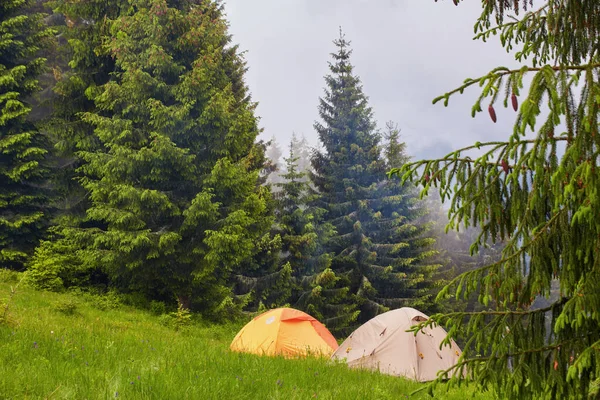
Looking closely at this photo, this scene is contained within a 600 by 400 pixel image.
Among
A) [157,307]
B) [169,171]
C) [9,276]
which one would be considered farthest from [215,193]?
[9,276]

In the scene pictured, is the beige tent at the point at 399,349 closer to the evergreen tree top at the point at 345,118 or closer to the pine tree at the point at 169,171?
the pine tree at the point at 169,171

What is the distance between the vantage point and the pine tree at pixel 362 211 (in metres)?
22.1

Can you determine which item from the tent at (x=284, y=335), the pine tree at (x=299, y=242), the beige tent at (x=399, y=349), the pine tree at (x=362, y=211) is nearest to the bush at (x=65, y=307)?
the tent at (x=284, y=335)

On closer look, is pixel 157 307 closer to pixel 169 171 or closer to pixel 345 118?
pixel 169 171

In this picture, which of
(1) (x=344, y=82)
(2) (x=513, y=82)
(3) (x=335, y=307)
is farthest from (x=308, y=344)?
(1) (x=344, y=82)

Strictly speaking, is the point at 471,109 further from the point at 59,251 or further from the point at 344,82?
the point at 344,82

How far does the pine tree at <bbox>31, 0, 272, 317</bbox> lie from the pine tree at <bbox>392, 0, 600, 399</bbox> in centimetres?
1116

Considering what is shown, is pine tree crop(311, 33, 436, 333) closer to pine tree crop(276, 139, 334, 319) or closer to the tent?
pine tree crop(276, 139, 334, 319)

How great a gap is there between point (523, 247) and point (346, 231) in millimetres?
20519

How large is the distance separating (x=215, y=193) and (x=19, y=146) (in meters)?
7.99

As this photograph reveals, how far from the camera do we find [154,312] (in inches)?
575

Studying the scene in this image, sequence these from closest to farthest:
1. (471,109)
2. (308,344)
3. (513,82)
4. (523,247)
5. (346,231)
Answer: (513,82), (471,109), (523,247), (308,344), (346,231)

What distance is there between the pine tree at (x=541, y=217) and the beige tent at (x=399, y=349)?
27.8ft

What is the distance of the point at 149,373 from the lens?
466 centimetres
